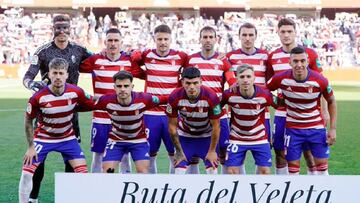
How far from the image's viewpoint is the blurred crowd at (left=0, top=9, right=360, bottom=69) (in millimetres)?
24828

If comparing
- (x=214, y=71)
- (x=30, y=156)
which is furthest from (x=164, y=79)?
(x=30, y=156)

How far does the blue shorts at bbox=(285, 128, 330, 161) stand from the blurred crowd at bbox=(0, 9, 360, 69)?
1945 cm

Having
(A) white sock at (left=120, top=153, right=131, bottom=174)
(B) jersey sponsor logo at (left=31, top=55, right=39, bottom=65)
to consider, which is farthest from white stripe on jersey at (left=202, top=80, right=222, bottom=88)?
(B) jersey sponsor logo at (left=31, top=55, right=39, bottom=65)

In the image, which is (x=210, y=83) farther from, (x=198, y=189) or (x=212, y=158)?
(x=198, y=189)

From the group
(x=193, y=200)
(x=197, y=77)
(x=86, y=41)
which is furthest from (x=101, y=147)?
(x=86, y=41)

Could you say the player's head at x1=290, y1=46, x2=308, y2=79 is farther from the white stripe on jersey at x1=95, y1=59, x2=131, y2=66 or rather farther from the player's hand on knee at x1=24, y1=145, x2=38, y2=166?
the player's hand on knee at x1=24, y1=145, x2=38, y2=166

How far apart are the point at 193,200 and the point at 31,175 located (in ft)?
6.10

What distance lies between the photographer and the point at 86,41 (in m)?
26.6

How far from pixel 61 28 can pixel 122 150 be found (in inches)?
46.9

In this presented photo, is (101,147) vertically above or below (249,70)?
below

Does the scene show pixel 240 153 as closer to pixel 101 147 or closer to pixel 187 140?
pixel 187 140

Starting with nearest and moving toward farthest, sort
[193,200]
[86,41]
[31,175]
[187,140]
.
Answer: [193,200] < [31,175] < [187,140] < [86,41]

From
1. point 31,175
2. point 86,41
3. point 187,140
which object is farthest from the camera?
point 86,41

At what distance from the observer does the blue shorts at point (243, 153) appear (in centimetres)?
515
